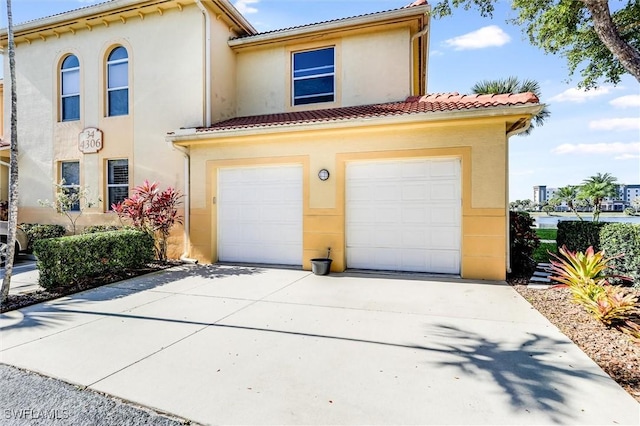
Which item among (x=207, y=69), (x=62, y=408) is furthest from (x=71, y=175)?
(x=62, y=408)

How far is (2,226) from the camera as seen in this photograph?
32.0ft

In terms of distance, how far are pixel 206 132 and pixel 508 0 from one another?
10443 millimetres

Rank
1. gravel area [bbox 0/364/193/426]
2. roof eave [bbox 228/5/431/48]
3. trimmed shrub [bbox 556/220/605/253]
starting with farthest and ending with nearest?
roof eave [bbox 228/5/431/48] → trimmed shrub [bbox 556/220/605/253] → gravel area [bbox 0/364/193/426]

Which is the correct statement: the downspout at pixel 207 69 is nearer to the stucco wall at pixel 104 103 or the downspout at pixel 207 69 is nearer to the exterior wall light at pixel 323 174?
the stucco wall at pixel 104 103

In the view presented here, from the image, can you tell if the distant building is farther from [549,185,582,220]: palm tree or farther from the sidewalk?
the sidewalk

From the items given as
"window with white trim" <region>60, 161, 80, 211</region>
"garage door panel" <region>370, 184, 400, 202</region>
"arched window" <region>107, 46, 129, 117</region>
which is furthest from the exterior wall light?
"window with white trim" <region>60, 161, 80, 211</region>

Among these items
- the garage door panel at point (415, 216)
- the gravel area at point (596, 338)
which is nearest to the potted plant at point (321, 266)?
the garage door panel at point (415, 216)

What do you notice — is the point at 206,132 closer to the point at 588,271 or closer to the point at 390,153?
the point at 390,153

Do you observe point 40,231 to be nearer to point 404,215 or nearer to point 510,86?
point 404,215

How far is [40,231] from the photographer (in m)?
11.6

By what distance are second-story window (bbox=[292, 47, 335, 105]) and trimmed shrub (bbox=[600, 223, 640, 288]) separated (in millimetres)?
8302

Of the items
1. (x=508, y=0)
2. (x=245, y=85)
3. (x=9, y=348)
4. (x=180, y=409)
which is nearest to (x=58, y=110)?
(x=245, y=85)

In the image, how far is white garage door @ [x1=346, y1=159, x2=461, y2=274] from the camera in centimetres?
804

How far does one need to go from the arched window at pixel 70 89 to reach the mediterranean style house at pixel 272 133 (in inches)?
2.1
